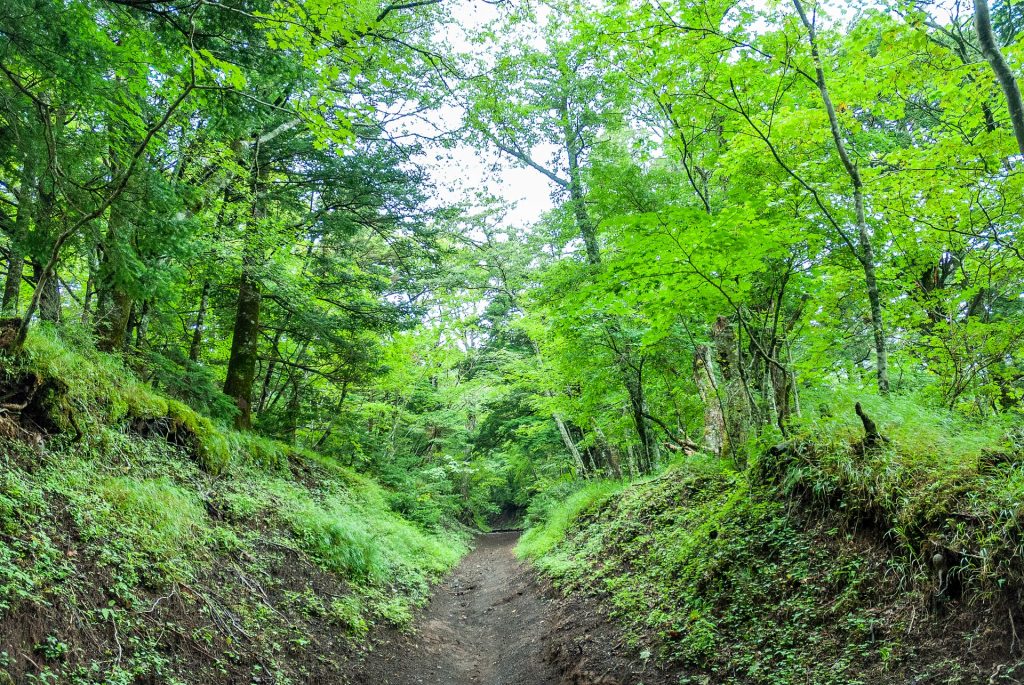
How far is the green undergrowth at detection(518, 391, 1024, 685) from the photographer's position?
11.1ft

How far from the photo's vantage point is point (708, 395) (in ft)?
33.6

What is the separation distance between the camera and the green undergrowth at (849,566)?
337cm

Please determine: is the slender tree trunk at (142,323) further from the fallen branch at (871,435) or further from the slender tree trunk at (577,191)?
the fallen branch at (871,435)

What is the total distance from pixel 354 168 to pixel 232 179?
233 centimetres

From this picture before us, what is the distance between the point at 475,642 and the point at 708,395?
6.01 meters

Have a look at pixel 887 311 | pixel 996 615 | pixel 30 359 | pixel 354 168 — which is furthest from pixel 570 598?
pixel 354 168

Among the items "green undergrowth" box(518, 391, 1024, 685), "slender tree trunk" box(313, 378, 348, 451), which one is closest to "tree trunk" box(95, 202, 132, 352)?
"slender tree trunk" box(313, 378, 348, 451)

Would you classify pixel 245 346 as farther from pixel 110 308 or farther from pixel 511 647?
pixel 511 647

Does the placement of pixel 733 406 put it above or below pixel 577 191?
below

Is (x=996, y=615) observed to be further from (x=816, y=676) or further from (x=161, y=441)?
(x=161, y=441)

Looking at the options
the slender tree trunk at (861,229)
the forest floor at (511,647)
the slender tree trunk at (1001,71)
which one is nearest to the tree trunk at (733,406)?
the slender tree trunk at (861,229)

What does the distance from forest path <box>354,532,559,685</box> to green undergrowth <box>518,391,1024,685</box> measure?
1.28 metres

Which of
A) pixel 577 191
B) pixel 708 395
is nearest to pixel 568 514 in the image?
pixel 708 395

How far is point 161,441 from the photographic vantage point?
685 cm
